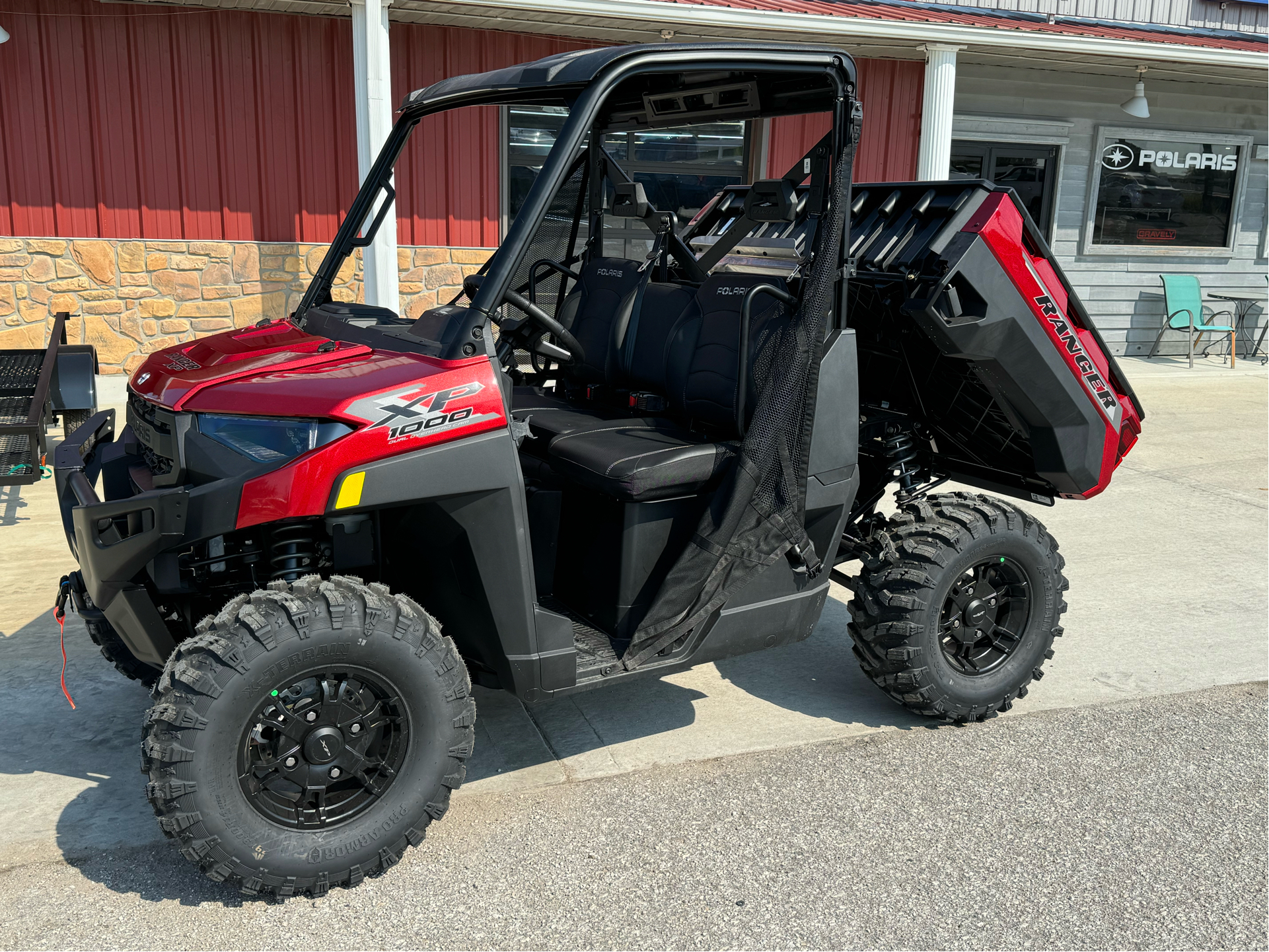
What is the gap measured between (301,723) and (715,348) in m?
1.72

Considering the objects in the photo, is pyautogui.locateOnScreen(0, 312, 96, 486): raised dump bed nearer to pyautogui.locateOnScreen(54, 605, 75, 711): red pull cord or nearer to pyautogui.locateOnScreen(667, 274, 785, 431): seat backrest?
pyautogui.locateOnScreen(54, 605, 75, 711): red pull cord

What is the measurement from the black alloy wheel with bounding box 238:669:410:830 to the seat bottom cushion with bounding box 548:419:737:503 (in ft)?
2.69

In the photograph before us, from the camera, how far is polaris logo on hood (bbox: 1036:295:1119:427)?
11.6 feet

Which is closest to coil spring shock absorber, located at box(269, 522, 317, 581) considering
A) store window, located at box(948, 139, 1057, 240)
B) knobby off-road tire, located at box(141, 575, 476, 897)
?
knobby off-road tire, located at box(141, 575, 476, 897)

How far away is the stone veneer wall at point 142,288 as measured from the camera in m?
9.25

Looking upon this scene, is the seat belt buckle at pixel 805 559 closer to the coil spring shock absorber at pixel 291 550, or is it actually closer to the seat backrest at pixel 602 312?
the seat backrest at pixel 602 312

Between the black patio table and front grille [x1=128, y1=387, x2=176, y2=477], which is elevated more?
front grille [x1=128, y1=387, x2=176, y2=477]

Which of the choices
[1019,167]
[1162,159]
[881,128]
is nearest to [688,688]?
[881,128]

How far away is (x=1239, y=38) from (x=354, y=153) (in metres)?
10.0

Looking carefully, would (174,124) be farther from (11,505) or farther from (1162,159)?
(1162,159)

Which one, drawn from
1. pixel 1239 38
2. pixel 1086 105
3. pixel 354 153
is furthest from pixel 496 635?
pixel 1239 38

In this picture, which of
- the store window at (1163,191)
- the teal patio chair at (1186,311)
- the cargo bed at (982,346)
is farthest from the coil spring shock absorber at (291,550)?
the store window at (1163,191)

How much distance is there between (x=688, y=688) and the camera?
4.08 meters

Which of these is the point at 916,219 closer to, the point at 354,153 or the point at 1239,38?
the point at 354,153
